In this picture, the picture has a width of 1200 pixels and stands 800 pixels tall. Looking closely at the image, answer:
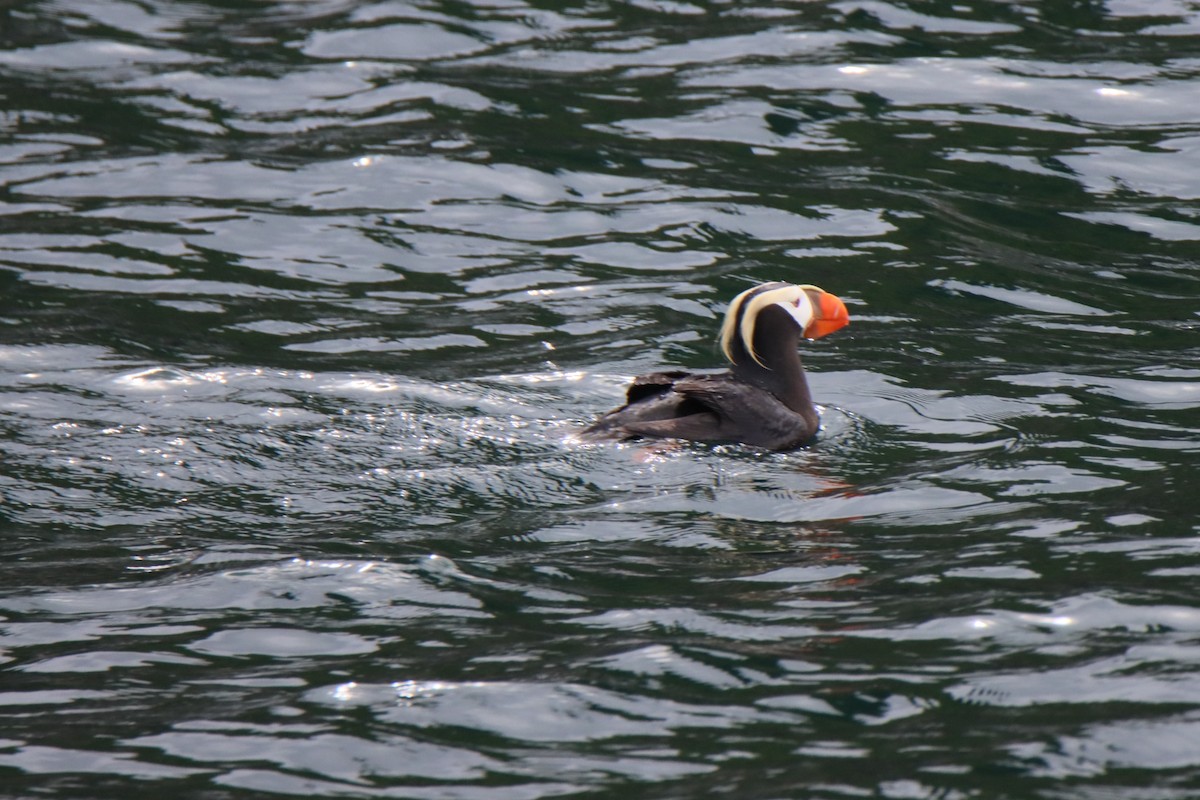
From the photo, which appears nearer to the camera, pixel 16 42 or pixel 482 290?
pixel 482 290

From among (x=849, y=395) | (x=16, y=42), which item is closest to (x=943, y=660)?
(x=849, y=395)

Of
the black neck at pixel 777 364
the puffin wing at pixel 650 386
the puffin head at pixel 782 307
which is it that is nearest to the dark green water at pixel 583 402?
the black neck at pixel 777 364

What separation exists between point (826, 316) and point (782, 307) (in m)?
0.29

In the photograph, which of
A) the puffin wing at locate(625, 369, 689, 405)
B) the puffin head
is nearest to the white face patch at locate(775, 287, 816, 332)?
the puffin head

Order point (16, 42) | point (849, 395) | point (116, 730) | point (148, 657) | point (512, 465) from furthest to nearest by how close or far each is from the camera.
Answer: point (16, 42) < point (849, 395) < point (512, 465) < point (148, 657) < point (116, 730)

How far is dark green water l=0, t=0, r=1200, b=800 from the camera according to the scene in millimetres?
4562

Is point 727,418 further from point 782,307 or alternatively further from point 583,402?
point 583,402

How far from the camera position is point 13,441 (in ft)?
Result: 23.8

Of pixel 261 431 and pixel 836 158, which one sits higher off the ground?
pixel 836 158

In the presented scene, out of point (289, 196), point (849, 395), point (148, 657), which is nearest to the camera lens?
point (148, 657)

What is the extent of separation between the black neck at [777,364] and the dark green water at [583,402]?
0.95 feet

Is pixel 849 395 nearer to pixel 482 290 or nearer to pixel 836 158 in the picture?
pixel 482 290

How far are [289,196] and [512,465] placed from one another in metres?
4.94

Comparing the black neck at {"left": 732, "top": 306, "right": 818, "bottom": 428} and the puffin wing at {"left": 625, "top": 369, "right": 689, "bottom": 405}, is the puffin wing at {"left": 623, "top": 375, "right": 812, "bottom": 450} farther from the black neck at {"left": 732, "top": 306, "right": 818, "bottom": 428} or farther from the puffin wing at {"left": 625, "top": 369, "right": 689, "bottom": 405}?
the black neck at {"left": 732, "top": 306, "right": 818, "bottom": 428}
